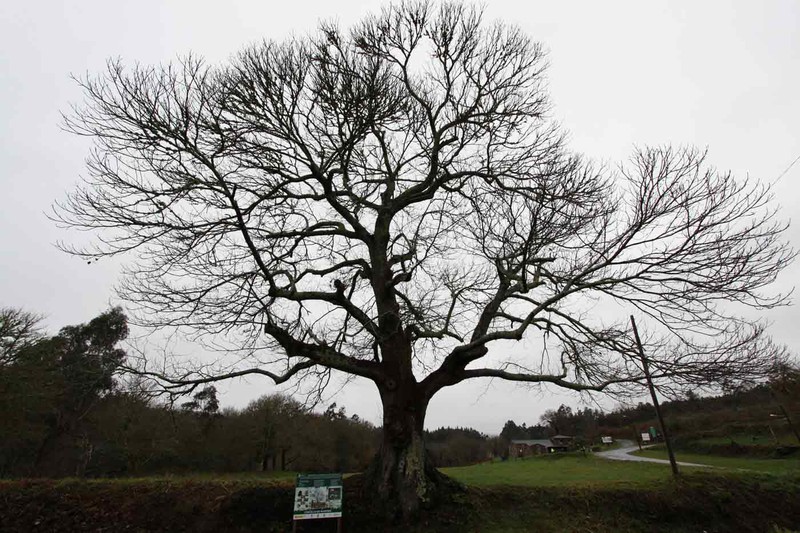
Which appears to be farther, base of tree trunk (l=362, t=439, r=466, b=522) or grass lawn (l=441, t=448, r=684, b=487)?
grass lawn (l=441, t=448, r=684, b=487)

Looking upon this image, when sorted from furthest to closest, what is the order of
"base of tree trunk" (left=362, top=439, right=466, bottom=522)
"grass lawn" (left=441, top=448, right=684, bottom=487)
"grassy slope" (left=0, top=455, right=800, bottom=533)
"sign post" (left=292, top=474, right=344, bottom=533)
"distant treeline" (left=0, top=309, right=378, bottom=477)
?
"grass lawn" (left=441, top=448, right=684, bottom=487)
"distant treeline" (left=0, top=309, right=378, bottom=477)
"grassy slope" (left=0, top=455, right=800, bottom=533)
"base of tree trunk" (left=362, top=439, right=466, bottom=522)
"sign post" (left=292, top=474, right=344, bottom=533)

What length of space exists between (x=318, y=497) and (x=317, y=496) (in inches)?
0.9

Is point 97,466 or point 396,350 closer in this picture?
point 396,350

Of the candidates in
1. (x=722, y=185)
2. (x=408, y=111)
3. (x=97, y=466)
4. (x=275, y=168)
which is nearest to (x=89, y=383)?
(x=275, y=168)

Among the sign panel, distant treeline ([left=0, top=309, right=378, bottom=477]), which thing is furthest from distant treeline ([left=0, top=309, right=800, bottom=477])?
the sign panel

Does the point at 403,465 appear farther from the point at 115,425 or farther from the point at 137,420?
the point at 115,425

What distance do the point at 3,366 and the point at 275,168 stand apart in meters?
16.5

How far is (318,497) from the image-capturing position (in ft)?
20.6

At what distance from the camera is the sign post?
20.2 feet

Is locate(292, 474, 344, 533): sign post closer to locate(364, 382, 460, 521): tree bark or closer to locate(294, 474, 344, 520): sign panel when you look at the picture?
locate(294, 474, 344, 520): sign panel

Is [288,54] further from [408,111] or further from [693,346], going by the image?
[693,346]

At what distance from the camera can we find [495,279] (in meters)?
8.60

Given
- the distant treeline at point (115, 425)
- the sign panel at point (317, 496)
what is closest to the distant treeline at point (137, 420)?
the distant treeline at point (115, 425)

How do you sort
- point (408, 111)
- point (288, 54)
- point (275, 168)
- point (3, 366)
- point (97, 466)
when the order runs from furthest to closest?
point (97, 466) → point (3, 366) → point (408, 111) → point (275, 168) → point (288, 54)
